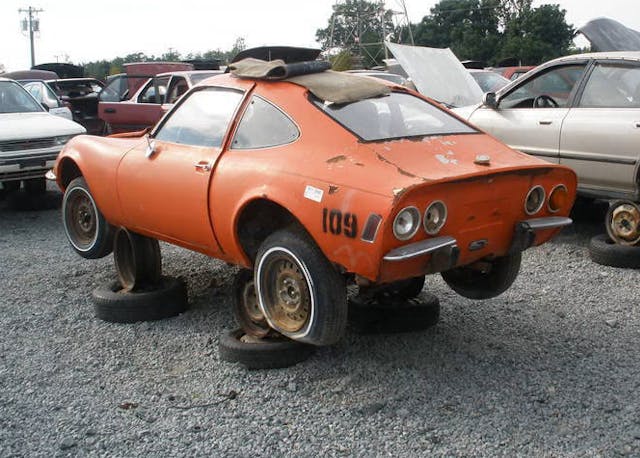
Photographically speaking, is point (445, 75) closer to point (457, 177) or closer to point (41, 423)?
point (457, 177)

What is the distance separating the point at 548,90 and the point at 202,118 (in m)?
4.14

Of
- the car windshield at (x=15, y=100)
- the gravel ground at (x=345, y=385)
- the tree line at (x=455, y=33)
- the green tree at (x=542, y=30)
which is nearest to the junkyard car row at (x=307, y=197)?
the gravel ground at (x=345, y=385)

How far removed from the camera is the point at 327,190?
349 centimetres

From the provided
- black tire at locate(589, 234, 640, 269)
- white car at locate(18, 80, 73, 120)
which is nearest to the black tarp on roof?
black tire at locate(589, 234, 640, 269)

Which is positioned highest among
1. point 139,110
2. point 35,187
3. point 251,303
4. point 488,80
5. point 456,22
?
point 456,22

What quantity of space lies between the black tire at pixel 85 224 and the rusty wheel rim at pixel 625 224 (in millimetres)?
4191

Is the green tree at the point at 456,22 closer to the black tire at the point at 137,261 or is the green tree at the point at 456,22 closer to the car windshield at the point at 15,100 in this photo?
the car windshield at the point at 15,100

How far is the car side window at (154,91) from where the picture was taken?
1139 centimetres

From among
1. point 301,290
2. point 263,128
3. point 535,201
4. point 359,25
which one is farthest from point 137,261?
point 359,25

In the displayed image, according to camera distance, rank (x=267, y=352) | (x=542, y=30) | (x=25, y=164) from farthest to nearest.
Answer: (x=542, y=30) → (x=25, y=164) → (x=267, y=352)

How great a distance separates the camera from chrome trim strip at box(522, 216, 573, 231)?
12.6 ft

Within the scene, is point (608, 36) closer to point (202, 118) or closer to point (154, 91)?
point (202, 118)

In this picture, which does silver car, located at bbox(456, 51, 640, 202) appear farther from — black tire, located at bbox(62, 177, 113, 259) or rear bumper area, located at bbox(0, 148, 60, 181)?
rear bumper area, located at bbox(0, 148, 60, 181)

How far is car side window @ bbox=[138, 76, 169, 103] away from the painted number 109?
8333 mm
